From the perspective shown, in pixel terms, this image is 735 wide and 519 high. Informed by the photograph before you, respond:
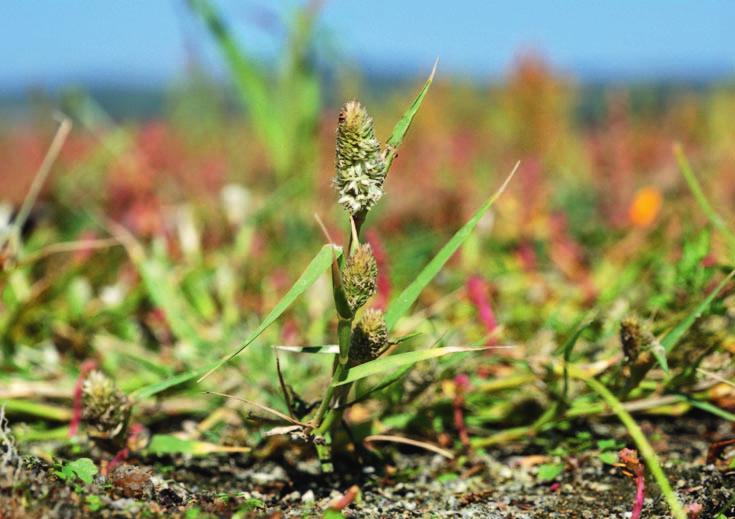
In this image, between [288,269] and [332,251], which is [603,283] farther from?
[332,251]

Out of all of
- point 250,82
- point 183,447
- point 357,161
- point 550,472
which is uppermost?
point 250,82

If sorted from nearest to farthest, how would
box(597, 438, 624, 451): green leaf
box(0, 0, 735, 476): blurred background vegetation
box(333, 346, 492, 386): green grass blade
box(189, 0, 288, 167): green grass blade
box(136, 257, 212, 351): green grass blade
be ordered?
box(333, 346, 492, 386): green grass blade → box(597, 438, 624, 451): green leaf → box(0, 0, 735, 476): blurred background vegetation → box(136, 257, 212, 351): green grass blade → box(189, 0, 288, 167): green grass blade

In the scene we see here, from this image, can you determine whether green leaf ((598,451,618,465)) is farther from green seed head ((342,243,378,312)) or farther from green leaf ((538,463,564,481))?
green seed head ((342,243,378,312))

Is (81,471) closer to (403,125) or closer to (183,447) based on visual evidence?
(183,447)

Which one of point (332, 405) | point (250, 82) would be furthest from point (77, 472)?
point (250, 82)

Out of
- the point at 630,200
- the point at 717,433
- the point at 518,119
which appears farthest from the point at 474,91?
the point at 717,433

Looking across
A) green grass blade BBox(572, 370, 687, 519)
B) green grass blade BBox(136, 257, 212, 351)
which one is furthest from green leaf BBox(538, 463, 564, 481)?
green grass blade BBox(136, 257, 212, 351)

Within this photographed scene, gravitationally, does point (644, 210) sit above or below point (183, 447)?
above
